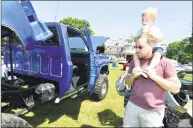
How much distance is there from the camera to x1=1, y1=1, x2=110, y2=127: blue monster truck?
126 inches

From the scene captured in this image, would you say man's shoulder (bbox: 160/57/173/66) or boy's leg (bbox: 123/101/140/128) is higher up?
man's shoulder (bbox: 160/57/173/66)

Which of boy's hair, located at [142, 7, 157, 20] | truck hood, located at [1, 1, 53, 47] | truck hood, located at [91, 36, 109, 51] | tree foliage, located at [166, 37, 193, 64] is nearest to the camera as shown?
tree foliage, located at [166, 37, 193, 64]

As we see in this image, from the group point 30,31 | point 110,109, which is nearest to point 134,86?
point 30,31

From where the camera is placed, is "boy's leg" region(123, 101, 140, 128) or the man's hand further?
"boy's leg" region(123, 101, 140, 128)

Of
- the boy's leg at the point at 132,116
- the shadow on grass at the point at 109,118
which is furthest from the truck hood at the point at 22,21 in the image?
the shadow on grass at the point at 109,118

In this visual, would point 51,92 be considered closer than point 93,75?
Yes

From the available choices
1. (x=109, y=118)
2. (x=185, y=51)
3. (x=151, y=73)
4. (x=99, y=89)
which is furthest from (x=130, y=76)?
(x=99, y=89)

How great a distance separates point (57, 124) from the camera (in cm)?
477

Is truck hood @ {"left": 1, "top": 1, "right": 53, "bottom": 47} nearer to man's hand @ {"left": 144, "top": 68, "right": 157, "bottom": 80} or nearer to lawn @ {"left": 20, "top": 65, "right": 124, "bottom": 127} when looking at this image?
man's hand @ {"left": 144, "top": 68, "right": 157, "bottom": 80}

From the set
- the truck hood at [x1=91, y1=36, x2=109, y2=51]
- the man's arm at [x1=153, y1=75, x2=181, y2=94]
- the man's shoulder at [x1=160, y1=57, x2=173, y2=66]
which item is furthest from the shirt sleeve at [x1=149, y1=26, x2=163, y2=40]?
the truck hood at [x1=91, y1=36, x2=109, y2=51]

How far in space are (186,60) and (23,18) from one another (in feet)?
7.17

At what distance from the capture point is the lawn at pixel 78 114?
16.0 ft

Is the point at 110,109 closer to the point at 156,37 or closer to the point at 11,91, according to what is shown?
the point at 11,91

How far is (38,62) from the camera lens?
4.63 metres
